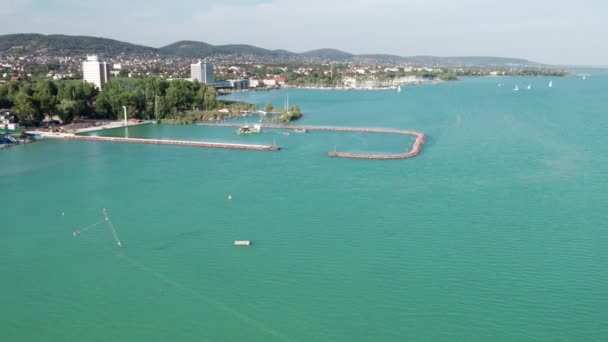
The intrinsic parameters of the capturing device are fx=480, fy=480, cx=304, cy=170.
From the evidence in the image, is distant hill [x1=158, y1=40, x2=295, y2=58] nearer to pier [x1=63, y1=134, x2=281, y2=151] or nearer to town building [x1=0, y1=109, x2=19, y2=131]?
town building [x1=0, y1=109, x2=19, y2=131]

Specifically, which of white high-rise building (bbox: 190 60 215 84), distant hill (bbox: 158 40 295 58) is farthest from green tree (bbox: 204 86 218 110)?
distant hill (bbox: 158 40 295 58)

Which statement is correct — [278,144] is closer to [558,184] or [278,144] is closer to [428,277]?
[558,184]

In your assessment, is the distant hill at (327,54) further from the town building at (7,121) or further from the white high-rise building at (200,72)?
the town building at (7,121)

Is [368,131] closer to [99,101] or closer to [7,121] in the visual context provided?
[99,101]

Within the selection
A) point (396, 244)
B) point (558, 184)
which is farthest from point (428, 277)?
point (558, 184)

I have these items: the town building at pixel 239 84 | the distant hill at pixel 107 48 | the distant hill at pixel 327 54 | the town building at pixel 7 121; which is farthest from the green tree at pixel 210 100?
the distant hill at pixel 327 54

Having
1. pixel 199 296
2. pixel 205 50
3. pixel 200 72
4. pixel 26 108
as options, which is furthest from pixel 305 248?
pixel 205 50
